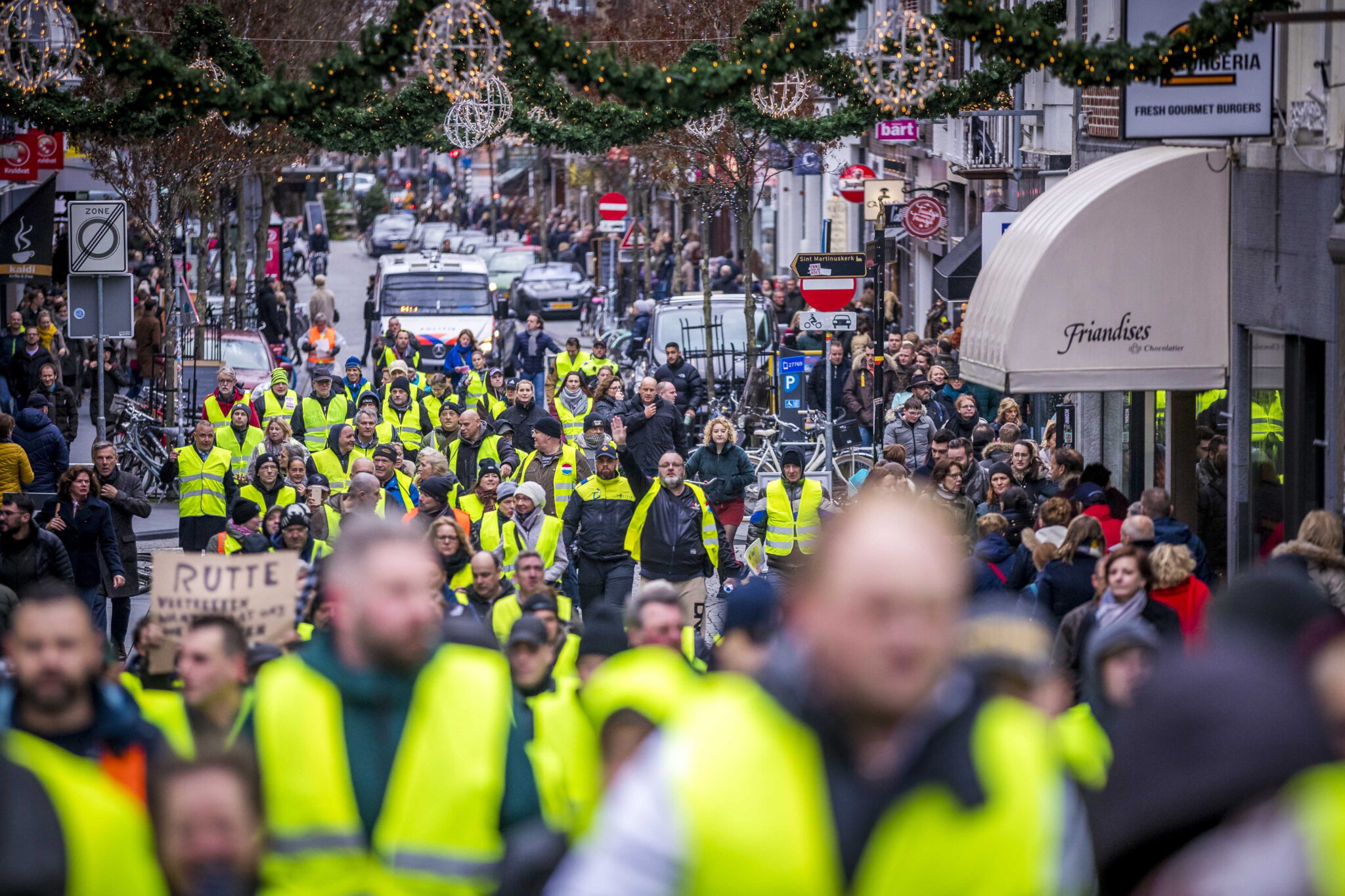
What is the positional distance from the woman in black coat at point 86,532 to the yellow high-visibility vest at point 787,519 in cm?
477

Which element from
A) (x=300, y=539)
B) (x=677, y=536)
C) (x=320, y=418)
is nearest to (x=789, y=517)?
(x=677, y=536)

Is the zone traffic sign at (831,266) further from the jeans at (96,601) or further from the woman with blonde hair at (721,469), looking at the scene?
the jeans at (96,601)

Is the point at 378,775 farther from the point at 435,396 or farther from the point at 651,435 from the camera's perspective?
the point at 435,396

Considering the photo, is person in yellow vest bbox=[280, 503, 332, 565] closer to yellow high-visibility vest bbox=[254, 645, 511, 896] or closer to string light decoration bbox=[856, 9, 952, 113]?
string light decoration bbox=[856, 9, 952, 113]

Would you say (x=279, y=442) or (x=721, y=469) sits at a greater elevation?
(x=279, y=442)

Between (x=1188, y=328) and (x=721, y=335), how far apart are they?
52.0 feet

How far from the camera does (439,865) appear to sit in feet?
12.0

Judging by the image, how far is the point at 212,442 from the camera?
650 inches

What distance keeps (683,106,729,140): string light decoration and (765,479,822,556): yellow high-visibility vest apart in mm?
10228

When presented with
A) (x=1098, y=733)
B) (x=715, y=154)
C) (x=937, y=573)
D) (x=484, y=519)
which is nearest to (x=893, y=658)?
(x=937, y=573)

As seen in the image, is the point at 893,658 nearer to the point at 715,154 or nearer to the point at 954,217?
the point at 715,154

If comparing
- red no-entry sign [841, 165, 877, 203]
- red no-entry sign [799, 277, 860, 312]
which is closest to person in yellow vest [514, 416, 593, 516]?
red no-entry sign [799, 277, 860, 312]

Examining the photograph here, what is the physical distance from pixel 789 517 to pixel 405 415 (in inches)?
255

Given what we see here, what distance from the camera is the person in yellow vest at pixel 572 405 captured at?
2089 centimetres
